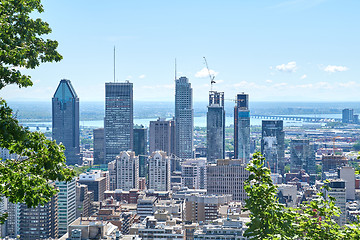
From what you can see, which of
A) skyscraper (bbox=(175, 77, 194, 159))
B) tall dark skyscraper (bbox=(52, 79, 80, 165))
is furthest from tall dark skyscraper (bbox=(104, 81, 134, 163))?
tall dark skyscraper (bbox=(52, 79, 80, 165))

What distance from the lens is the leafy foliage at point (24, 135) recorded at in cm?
435

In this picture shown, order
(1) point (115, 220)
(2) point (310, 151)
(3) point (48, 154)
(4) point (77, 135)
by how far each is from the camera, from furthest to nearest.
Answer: (4) point (77, 135) < (2) point (310, 151) < (1) point (115, 220) < (3) point (48, 154)

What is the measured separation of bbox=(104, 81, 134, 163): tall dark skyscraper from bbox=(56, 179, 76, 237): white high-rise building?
95.9 feet

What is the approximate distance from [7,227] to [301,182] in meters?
27.0

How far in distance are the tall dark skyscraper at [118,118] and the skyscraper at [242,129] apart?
A: 12.0 m

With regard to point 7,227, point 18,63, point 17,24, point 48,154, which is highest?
point 17,24

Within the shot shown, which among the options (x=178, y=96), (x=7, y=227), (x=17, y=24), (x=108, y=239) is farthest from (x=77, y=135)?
(x=17, y=24)

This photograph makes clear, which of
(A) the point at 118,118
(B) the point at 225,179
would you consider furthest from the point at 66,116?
(B) the point at 225,179

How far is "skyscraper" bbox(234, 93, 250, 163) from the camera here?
205 feet

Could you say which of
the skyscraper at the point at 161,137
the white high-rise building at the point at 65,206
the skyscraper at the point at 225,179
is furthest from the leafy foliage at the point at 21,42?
the skyscraper at the point at 161,137

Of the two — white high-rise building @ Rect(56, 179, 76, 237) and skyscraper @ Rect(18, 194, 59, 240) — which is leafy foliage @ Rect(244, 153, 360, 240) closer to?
skyscraper @ Rect(18, 194, 59, 240)

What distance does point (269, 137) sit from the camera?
60438 mm

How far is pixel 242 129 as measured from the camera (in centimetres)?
6406

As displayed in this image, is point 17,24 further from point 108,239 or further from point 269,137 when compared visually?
point 269,137
